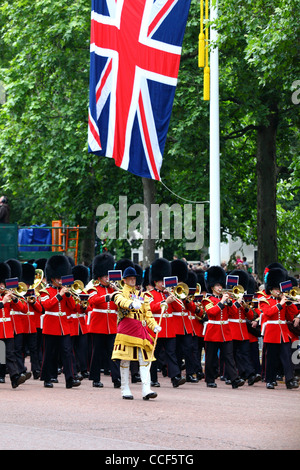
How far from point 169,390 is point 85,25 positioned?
13.4m

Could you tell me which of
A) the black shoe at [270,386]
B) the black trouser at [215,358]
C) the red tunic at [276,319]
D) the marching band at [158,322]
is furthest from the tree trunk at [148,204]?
the black shoe at [270,386]

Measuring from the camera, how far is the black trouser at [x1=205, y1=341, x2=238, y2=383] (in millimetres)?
15320

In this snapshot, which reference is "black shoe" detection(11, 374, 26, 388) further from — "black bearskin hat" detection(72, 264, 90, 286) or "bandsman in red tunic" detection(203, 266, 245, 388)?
"black bearskin hat" detection(72, 264, 90, 286)

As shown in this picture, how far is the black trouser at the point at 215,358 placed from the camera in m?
15.3

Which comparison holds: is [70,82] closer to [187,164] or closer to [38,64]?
[38,64]

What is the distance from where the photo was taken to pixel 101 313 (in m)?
15.5

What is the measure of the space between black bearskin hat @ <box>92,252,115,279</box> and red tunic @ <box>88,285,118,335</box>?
219 millimetres

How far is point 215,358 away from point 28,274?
337 centimetres

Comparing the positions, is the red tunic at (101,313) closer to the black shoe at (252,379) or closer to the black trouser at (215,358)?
the black trouser at (215,358)

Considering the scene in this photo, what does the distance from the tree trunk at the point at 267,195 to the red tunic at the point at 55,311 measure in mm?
10784

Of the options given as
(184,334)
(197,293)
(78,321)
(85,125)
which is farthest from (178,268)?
(85,125)

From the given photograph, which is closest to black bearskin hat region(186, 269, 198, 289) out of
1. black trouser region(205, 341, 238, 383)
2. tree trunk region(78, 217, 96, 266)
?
black trouser region(205, 341, 238, 383)

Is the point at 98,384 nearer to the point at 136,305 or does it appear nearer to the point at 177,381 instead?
the point at 177,381
